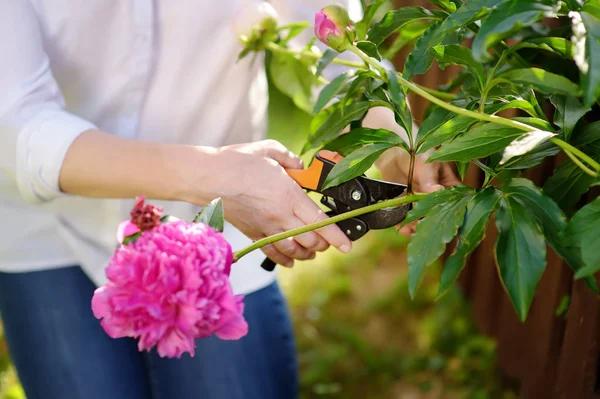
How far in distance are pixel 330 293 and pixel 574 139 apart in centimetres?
166

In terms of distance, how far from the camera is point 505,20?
66 cm

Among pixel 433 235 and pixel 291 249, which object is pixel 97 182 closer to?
pixel 291 249

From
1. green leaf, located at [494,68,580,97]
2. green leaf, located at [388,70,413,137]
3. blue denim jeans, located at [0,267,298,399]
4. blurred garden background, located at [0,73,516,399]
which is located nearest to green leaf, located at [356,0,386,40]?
green leaf, located at [388,70,413,137]

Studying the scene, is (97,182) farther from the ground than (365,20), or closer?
closer

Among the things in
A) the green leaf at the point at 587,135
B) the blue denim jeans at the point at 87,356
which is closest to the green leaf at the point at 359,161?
the green leaf at the point at 587,135

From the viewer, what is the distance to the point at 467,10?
28.8 inches

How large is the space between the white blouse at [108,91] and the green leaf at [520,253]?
2.25 ft

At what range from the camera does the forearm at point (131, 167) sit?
39.4 inches

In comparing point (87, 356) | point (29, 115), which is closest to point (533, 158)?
point (29, 115)

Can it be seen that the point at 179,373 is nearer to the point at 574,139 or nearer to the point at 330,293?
the point at 574,139

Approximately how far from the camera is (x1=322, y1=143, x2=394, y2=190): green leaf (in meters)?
0.83

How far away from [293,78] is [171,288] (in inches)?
26.0

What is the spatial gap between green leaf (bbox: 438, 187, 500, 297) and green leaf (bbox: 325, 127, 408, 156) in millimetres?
137

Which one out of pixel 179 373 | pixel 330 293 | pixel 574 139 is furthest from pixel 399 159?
pixel 330 293
